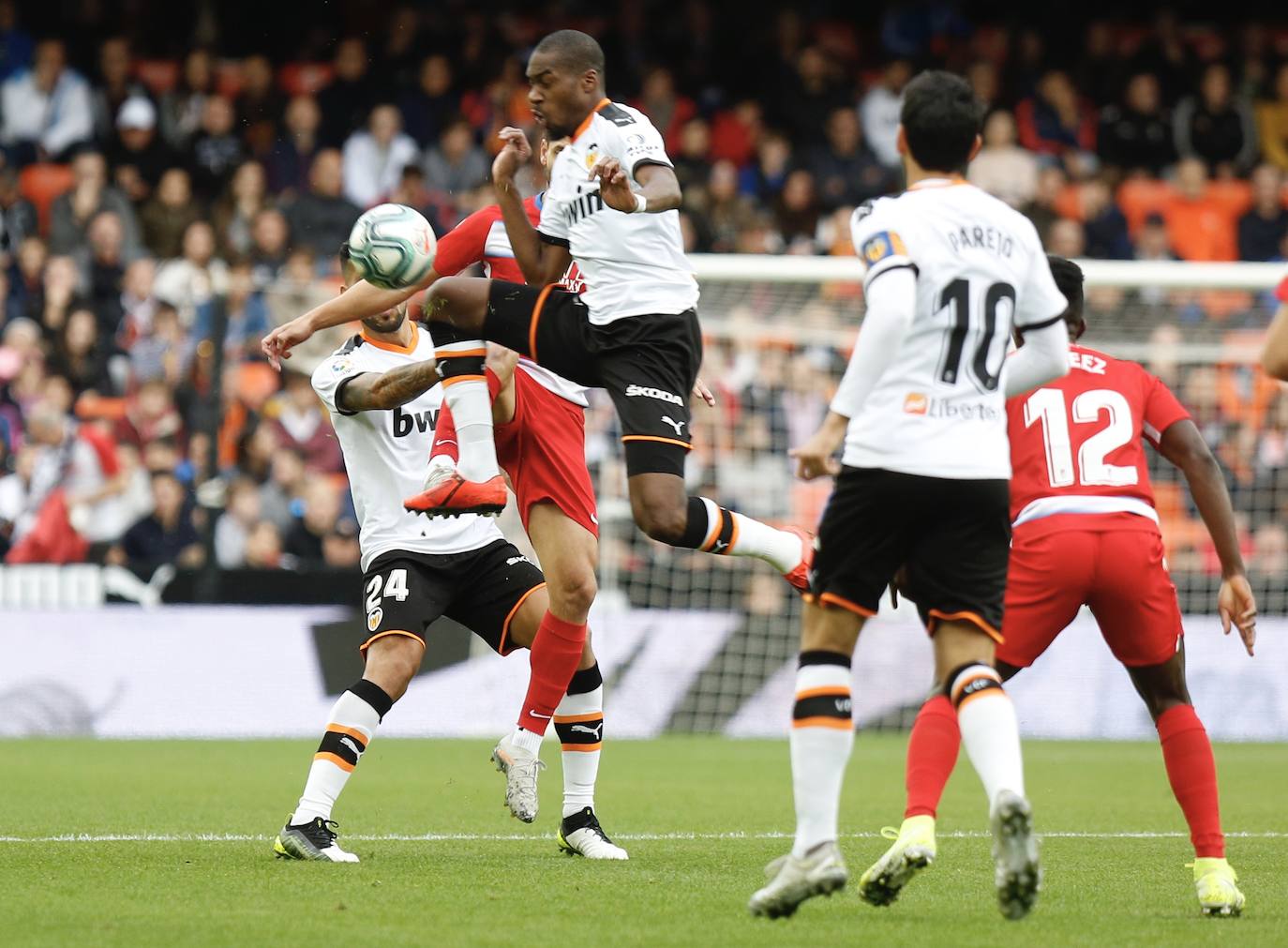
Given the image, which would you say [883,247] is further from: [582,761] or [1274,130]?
[1274,130]

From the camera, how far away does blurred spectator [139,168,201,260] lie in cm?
1739

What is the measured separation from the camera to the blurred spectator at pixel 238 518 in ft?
46.8

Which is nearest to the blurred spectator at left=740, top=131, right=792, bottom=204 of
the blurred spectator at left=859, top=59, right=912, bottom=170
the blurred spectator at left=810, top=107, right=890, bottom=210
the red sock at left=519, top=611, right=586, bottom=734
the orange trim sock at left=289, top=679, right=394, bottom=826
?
the blurred spectator at left=810, top=107, right=890, bottom=210

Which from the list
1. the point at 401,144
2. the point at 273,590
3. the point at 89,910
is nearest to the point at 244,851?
the point at 89,910

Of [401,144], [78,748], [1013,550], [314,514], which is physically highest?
[401,144]

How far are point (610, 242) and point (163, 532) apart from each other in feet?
28.0

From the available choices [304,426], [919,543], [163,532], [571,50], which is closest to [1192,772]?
[919,543]

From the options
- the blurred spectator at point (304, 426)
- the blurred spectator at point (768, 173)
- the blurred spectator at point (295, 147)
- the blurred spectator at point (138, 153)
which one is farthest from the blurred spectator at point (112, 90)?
the blurred spectator at point (768, 173)

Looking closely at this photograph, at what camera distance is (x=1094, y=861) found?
22.6 ft

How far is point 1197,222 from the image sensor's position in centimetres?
1869

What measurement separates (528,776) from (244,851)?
3.54 feet

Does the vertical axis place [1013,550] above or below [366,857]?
above

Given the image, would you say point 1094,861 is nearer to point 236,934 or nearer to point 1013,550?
point 1013,550

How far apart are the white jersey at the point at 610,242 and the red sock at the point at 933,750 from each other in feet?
5.71
